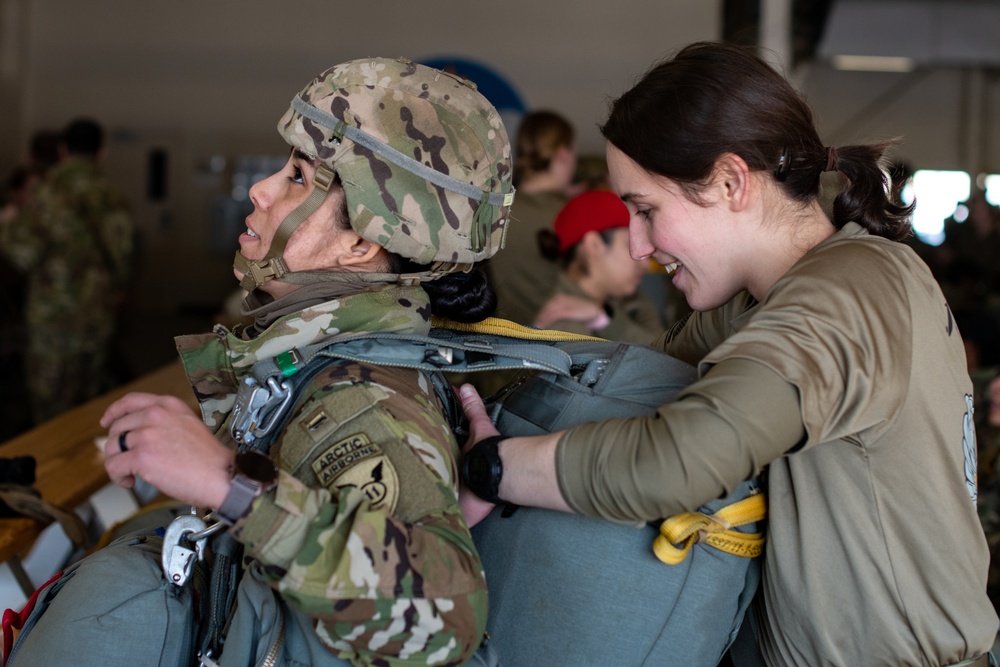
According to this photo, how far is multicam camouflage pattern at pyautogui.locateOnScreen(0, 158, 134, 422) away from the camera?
6.56 metres

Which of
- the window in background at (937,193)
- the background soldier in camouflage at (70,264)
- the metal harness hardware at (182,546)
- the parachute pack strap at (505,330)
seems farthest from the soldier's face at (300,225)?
the window in background at (937,193)

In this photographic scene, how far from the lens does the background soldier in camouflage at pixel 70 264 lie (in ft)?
21.5

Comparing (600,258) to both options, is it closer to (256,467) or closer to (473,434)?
(473,434)

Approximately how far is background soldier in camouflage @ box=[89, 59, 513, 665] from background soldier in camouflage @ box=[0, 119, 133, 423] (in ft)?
18.3

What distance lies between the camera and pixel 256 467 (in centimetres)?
120

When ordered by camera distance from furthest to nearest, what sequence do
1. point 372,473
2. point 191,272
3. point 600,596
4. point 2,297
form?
point 191,272 < point 2,297 < point 600,596 < point 372,473

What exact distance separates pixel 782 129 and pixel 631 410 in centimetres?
49

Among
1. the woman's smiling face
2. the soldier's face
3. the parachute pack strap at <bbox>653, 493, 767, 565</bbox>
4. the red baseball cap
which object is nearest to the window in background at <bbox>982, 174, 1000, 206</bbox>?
the red baseball cap

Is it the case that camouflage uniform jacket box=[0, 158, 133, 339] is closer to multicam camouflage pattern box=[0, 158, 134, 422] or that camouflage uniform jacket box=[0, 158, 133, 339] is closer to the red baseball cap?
multicam camouflage pattern box=[0, 158, 134, 422]

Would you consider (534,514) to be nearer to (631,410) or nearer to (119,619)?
(631,410)

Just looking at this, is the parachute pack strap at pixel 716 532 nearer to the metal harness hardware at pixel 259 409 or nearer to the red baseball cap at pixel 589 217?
the metal harness hardware at pixel 259 409

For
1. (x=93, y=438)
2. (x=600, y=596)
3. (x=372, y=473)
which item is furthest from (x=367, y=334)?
(x=93, y=438)

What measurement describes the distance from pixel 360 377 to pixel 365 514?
0.24 metres

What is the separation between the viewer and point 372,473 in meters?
1.28
